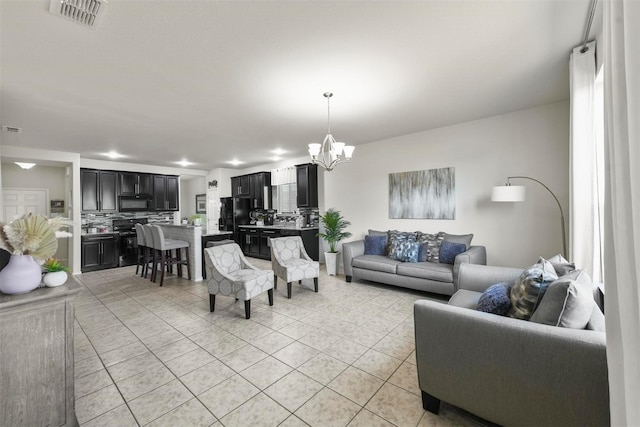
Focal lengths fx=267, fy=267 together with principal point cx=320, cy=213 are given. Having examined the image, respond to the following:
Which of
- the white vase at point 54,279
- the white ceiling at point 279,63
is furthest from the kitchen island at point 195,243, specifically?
the white vase at point 54,279

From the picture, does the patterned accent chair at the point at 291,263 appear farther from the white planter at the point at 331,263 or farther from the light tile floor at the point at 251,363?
the white planter at the point at 331,263

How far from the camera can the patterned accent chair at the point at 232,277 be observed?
3246mm

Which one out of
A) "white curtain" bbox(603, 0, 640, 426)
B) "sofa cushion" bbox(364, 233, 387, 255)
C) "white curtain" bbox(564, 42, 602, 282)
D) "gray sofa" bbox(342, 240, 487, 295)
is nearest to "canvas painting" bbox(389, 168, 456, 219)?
"sofa cushion" bbox(364, 233, 387, 255)

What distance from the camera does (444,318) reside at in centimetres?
162

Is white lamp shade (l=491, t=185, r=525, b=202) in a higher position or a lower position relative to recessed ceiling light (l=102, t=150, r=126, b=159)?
lower

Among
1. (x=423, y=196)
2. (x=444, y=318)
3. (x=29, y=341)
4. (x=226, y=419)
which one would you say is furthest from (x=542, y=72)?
(x=29, y=341)

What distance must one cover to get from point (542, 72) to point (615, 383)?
308 cm

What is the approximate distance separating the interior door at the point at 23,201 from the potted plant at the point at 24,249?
682cm

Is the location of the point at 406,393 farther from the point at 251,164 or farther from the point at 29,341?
the point at 251,164

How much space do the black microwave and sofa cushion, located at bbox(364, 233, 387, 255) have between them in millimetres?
6132

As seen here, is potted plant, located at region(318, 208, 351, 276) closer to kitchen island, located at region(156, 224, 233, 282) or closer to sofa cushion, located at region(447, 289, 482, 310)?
kitchen island, located at region(156, 224, 233, 282)

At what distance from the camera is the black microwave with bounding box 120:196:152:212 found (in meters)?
6.91

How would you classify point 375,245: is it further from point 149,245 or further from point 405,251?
point 149,245

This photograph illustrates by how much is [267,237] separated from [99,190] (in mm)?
4197
